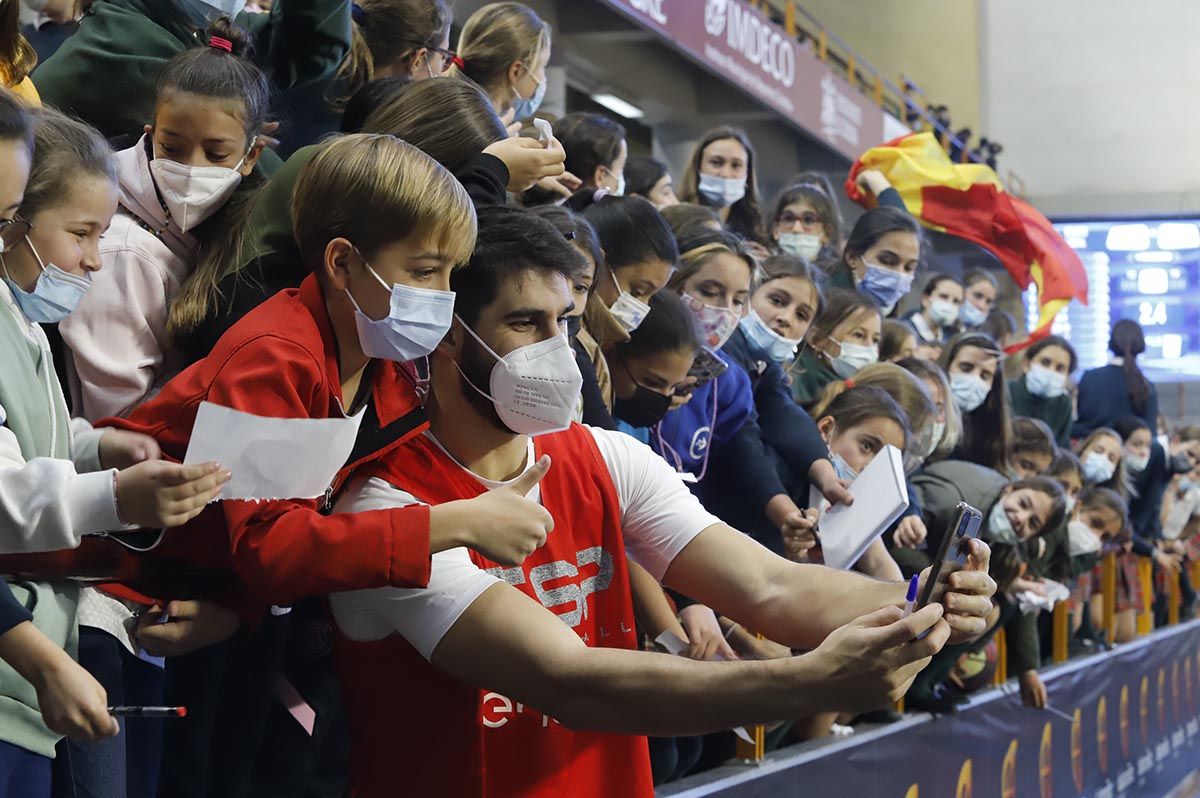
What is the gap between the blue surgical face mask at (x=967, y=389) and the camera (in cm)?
648

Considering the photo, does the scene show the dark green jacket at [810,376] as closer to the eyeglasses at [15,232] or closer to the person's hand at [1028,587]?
the person's hand at [1028,587]

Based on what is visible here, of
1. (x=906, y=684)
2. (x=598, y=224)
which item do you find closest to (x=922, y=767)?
(x=598, y=224)

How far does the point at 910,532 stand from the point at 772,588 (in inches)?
94.7

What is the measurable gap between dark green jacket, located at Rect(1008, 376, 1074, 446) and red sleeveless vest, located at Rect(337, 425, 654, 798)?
A: 6450 millimetres

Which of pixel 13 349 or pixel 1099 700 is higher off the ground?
pixel 13 349

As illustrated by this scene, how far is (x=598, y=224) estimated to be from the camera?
3.53 metres

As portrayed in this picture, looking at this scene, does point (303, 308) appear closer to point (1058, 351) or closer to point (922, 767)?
point (922, 767)

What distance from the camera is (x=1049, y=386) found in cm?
833

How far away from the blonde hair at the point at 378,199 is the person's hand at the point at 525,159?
449 millimetres

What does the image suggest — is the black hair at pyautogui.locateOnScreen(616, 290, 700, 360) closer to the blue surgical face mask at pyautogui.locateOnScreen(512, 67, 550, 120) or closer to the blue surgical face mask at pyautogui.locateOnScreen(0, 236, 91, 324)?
the blue surgical face mask at pyautogui.locateOnScreen(512, 67, 550, 120)

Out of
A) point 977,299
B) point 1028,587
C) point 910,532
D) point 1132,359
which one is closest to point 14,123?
point 910,532

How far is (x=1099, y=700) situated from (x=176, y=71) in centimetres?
543

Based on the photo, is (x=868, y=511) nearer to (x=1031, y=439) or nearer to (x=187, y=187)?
(x=187, y=187)

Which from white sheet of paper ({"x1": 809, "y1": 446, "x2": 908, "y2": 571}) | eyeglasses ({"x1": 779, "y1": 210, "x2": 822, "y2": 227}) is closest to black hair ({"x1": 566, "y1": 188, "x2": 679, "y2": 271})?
white sheet of paper ({"x1": 809, "y1": 446, "x2": 908, "y2": 571})
